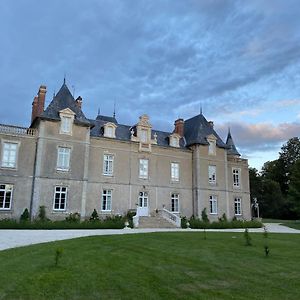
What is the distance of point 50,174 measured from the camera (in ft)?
75.8

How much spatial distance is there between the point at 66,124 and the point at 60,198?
5.35m

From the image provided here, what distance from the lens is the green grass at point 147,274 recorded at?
5.66 m

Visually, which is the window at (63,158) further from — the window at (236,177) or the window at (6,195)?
the window at (236,177)

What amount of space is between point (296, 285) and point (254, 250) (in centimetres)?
486

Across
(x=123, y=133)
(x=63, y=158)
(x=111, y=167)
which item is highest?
(x=123, y=133)

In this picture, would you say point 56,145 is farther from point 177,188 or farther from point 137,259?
point 137,259

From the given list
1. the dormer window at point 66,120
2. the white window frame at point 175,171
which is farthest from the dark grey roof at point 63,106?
the white window frame at point 175,171

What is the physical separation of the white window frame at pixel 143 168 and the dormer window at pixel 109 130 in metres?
3.09

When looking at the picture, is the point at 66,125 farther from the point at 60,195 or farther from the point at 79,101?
the point at 60,195

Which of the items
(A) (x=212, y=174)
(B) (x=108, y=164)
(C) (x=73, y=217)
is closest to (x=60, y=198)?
(C) (x=73, y=217)

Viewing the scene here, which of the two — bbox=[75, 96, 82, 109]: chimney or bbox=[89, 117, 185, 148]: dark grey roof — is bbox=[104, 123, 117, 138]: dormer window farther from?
bbox=[75, 96, 82, 109]: chimney

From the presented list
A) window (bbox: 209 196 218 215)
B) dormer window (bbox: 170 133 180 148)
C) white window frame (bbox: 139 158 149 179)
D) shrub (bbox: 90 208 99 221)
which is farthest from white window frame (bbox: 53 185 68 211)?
window (bbox: 209 196 218 215)

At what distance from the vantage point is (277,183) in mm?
52219

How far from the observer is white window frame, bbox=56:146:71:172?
23.6 metres
